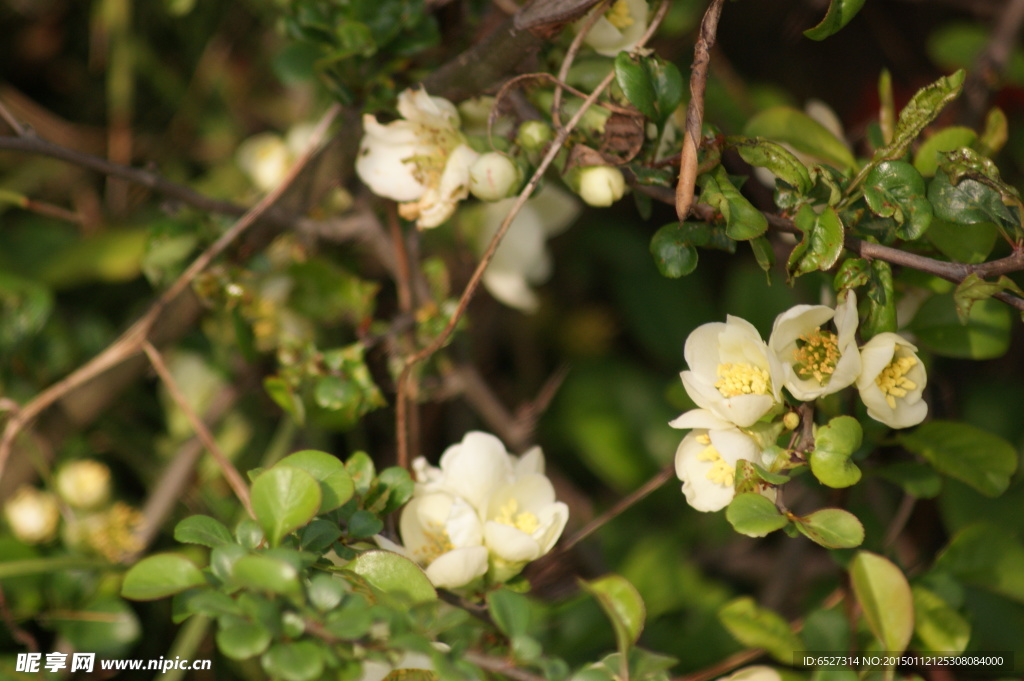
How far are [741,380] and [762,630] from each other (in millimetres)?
285

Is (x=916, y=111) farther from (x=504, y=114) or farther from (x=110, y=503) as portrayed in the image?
(x=110, y=503)

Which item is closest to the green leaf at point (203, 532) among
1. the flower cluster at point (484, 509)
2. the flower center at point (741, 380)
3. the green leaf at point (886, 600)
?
the flower cluster at point (484, 509)

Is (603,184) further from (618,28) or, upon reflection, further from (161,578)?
(161,578)

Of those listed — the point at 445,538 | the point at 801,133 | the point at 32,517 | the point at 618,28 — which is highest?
the point at 618,28

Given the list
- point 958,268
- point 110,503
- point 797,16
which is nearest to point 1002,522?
point 958,268

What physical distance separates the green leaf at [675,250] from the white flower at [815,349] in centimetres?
7

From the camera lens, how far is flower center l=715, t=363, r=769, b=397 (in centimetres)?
56

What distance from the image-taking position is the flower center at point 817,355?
1.89ft

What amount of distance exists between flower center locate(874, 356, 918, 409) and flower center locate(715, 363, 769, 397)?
0.27 ft

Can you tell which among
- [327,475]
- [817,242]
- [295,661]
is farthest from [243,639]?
[817,242]

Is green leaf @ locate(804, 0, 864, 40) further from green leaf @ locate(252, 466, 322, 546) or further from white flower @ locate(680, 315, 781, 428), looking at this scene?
green leaf @ locate(252, 466, 322, 546)

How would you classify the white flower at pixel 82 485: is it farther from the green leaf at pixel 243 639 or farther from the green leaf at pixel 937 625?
the green leaf at pixel 937 625

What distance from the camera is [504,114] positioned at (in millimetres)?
676

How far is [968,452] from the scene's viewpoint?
0.66 metres
